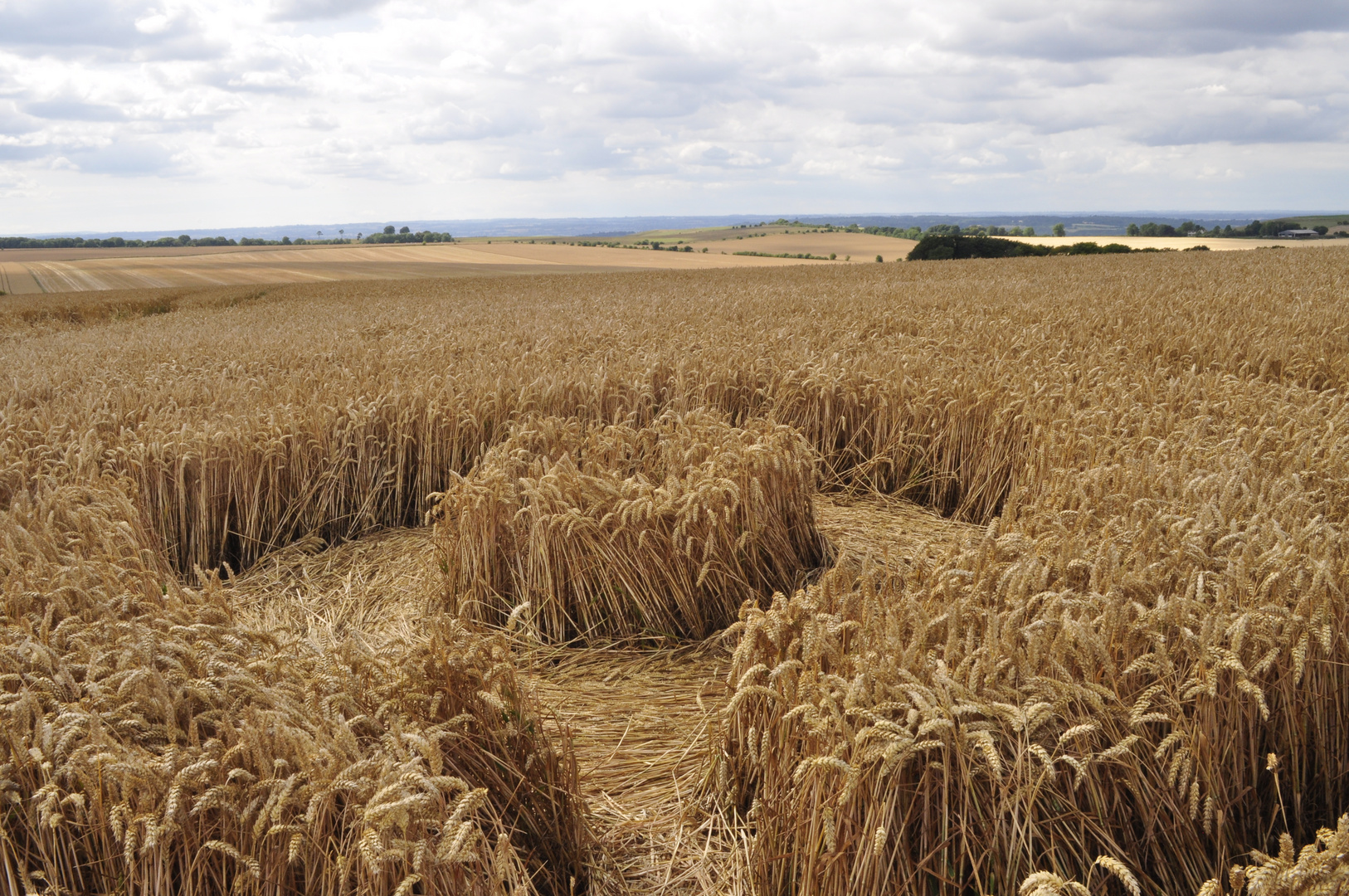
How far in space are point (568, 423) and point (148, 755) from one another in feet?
10.0

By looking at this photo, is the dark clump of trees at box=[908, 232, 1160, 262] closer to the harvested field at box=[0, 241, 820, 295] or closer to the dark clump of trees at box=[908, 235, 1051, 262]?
the dark clump of trees at box=[908, 235, 1051, 262]

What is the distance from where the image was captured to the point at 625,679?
11.1 ft

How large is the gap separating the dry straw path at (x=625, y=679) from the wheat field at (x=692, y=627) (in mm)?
18

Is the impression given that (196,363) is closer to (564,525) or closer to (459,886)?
(564,525)

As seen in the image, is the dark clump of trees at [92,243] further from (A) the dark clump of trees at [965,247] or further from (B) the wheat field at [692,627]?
(B) the wheat field at [692,627]

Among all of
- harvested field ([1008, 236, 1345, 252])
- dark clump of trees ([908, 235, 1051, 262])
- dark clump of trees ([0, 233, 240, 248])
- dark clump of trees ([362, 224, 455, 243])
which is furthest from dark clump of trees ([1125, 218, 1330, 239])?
dark clump of trees ([0, 233, 240, 248])

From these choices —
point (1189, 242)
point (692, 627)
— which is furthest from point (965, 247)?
point (692, 627)

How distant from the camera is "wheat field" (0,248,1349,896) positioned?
1690 millimetres

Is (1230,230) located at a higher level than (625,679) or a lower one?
higher

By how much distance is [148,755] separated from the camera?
5.65ft

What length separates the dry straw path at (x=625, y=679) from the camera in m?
2.29

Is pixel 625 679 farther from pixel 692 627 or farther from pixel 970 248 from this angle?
pixel 970 248

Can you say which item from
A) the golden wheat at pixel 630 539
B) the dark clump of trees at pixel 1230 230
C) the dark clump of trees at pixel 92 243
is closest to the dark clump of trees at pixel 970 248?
the dark clump of trees at pixel 1230 230

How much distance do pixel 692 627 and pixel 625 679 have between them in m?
0.40
